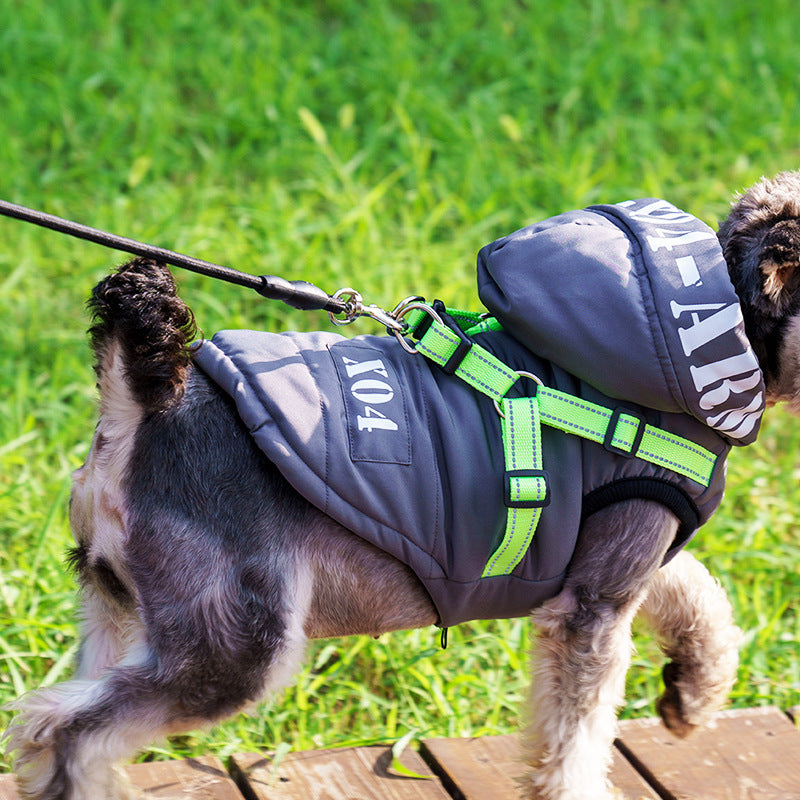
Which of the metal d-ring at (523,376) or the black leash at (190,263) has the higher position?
the black leash at (190,263)

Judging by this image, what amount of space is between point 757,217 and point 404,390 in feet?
3.04

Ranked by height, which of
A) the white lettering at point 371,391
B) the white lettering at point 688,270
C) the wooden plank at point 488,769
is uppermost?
the white lettering at point 688,270

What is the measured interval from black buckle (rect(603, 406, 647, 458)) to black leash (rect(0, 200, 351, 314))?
622 millimetres

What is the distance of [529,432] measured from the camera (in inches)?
89.8

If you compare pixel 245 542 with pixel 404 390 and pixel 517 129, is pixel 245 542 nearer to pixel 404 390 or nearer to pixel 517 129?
pixel 404 390

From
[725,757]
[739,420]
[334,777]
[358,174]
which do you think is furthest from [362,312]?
[358,174]

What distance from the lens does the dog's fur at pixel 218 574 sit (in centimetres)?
213

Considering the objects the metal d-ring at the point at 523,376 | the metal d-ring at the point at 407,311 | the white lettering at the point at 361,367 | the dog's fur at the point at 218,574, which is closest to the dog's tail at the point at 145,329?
the dog's fur at the point at 218,574

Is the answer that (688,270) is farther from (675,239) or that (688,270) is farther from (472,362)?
(472,362)

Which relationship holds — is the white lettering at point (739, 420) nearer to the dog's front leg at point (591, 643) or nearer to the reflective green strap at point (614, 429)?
the reflective green strap at point (614, 429)

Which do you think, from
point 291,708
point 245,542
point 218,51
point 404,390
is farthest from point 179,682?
point 218,51

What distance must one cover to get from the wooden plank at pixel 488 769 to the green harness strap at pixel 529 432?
2.23 ft

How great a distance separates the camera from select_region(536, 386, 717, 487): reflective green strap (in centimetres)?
230

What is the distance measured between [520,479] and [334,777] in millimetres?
991
